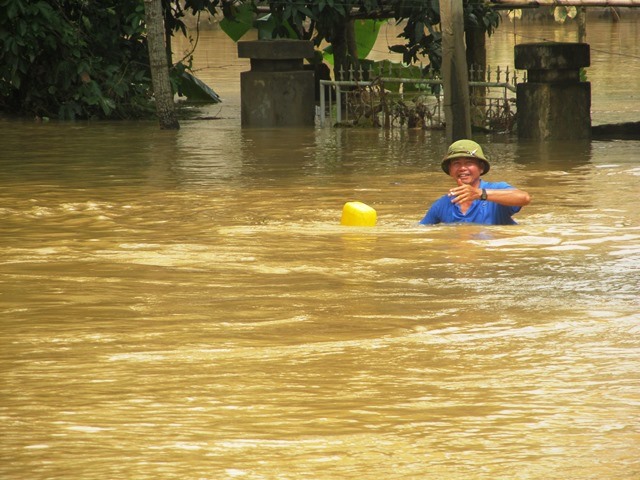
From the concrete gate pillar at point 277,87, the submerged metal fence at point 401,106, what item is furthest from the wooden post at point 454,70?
the concrete gate pillar at point 277,87

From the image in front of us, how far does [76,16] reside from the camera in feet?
65.9

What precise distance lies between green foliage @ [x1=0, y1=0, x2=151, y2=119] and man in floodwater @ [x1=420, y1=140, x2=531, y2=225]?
452 inches

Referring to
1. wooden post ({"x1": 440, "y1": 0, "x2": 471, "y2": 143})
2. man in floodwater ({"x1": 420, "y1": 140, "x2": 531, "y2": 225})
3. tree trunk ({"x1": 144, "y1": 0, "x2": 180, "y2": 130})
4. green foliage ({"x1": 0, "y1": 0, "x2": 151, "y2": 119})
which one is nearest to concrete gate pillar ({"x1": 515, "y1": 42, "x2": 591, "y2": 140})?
wooden post ({"x1": 440, "y1": 0, "x2": 471, "y2": 143})

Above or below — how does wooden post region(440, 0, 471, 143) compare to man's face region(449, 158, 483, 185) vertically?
above

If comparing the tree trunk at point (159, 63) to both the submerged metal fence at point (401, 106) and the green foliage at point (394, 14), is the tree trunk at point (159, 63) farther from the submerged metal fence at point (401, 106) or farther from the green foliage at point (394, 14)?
the submerged metal fence at point (401, 106)

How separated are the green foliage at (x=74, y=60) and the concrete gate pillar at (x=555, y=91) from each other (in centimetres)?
636

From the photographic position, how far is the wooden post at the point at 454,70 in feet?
45.5

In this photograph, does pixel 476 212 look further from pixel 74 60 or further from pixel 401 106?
pixel 74 60

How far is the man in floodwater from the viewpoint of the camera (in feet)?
26.5

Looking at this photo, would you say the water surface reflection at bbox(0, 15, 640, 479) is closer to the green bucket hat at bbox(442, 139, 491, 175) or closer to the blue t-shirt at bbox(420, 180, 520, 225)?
the blue t-shirt at bbox(420, 180, 520, 225)

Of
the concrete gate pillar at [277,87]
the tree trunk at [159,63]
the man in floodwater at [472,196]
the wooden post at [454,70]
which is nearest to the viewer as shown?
the man in floodwater at [472,196]

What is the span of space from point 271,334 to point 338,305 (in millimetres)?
678

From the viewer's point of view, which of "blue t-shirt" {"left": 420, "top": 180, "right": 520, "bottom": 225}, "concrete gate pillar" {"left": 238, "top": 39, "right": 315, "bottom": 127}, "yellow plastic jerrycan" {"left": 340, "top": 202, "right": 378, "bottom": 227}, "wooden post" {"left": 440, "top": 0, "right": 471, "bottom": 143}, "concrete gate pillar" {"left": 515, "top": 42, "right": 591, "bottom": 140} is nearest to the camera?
"blue t-shirt" {"left": 420, "top": 180, "right": 520, "bottom": 225}

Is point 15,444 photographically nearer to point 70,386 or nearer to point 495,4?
point 70,386
